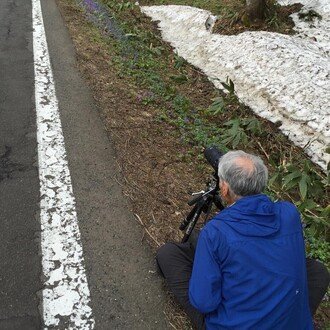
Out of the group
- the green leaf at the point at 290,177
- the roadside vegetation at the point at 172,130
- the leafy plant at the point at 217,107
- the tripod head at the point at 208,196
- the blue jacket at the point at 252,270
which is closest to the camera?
the blue jacket at the point at 252,270

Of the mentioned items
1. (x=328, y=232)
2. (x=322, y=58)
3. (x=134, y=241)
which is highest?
(x=322, y=58)

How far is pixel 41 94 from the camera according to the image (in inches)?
213

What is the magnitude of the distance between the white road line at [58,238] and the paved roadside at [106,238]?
0.23 feet

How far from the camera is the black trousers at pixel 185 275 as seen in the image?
274cm

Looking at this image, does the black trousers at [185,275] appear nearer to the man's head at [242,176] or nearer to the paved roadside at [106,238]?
the paved roadside at [106,238]

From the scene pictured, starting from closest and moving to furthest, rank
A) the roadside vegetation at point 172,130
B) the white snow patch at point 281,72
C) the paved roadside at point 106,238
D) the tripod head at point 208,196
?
the paved roadside at point 106,238 → the tripod head at point 208,196 → the roadside vegetation at point 172,130 → the white snow patch at point 281,72

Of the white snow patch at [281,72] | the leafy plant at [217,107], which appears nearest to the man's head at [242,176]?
the white snow patch at [281,72]

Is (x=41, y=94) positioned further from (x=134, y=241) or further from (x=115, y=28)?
(x=115, y=28)

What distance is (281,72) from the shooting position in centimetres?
614

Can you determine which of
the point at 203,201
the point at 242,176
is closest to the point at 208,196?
the point at 203,201

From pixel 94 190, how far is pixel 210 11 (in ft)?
22.8

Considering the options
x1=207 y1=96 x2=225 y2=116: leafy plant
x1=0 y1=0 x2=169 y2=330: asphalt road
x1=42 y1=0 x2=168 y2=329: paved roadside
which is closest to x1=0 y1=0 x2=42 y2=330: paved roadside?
x1=0 y1=0 x2=169 y2=330: asphalt road

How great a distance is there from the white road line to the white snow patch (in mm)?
3222

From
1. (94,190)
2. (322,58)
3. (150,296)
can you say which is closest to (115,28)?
(322,58)
